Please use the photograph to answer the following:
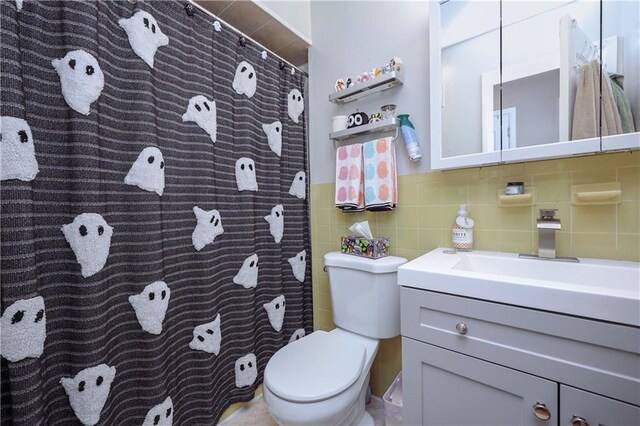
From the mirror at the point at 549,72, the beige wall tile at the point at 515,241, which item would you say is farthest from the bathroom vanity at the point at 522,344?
the mirror at the point at 549,72

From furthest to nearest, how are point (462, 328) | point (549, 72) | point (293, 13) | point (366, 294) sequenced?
point (293, 13) → point (366, 294) → point (549, 72) → point (462, 328)

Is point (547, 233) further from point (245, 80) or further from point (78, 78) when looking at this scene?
point (78, 78)

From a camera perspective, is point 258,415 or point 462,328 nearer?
point 462,328

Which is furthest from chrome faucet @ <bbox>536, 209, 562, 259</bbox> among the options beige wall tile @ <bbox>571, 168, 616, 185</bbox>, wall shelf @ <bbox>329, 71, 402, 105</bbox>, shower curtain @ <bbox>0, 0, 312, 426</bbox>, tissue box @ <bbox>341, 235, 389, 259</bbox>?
shower curtain @ <bbox>0, 0, 312, 426</bbox>

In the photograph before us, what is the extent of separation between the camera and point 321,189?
1.62m

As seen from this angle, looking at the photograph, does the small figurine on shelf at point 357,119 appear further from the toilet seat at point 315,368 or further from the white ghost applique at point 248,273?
the toilet seat at point 315,368

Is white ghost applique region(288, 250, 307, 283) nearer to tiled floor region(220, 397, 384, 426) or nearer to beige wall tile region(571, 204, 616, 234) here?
tiled floor region(220, 397, 384, 426)

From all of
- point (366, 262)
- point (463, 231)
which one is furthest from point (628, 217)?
point (366, 262)

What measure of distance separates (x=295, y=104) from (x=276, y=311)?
1.19 meters

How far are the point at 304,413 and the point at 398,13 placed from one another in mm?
1717

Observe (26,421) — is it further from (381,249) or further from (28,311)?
(381,249)

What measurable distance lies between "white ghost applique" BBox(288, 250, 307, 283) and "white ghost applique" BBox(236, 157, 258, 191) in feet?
1.59

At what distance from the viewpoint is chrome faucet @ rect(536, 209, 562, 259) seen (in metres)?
0.90

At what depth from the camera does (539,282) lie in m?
0.65
